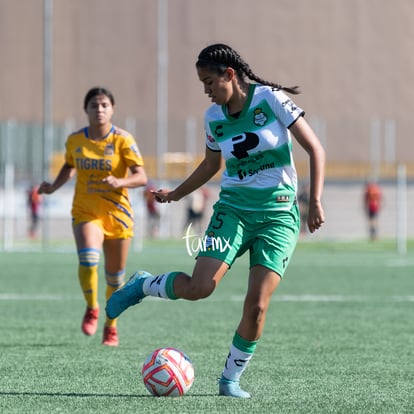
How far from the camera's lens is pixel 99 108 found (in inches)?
388

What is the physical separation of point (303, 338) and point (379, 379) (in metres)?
2.66

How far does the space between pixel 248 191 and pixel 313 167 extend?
43 cm

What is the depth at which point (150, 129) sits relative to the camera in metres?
56.0

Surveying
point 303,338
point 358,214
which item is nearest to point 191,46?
point 358,214

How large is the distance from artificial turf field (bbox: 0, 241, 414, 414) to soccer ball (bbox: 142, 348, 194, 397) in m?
0.08

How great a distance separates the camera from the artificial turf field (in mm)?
6719

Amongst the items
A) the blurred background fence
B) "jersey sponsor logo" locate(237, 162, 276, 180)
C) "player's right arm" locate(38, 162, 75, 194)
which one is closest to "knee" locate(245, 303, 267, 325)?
"jersey sponsor logo" locate(237, 162, 276, 180)

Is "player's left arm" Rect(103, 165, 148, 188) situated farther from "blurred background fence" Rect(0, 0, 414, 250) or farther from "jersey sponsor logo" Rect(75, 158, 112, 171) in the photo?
"blurred background fence" Rect(0, 0, 414, 250)

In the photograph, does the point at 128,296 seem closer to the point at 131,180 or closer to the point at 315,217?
the point at 315,217

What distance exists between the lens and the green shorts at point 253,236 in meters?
6.80

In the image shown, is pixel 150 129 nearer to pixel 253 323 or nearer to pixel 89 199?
pixel 89 199

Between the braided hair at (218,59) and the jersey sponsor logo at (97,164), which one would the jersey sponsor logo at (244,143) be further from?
the jersey sponsor logo at (97,164)

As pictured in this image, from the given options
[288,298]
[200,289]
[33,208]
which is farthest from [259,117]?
Result: [33,208]

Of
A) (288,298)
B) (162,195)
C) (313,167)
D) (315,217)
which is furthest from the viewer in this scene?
(288,298)
